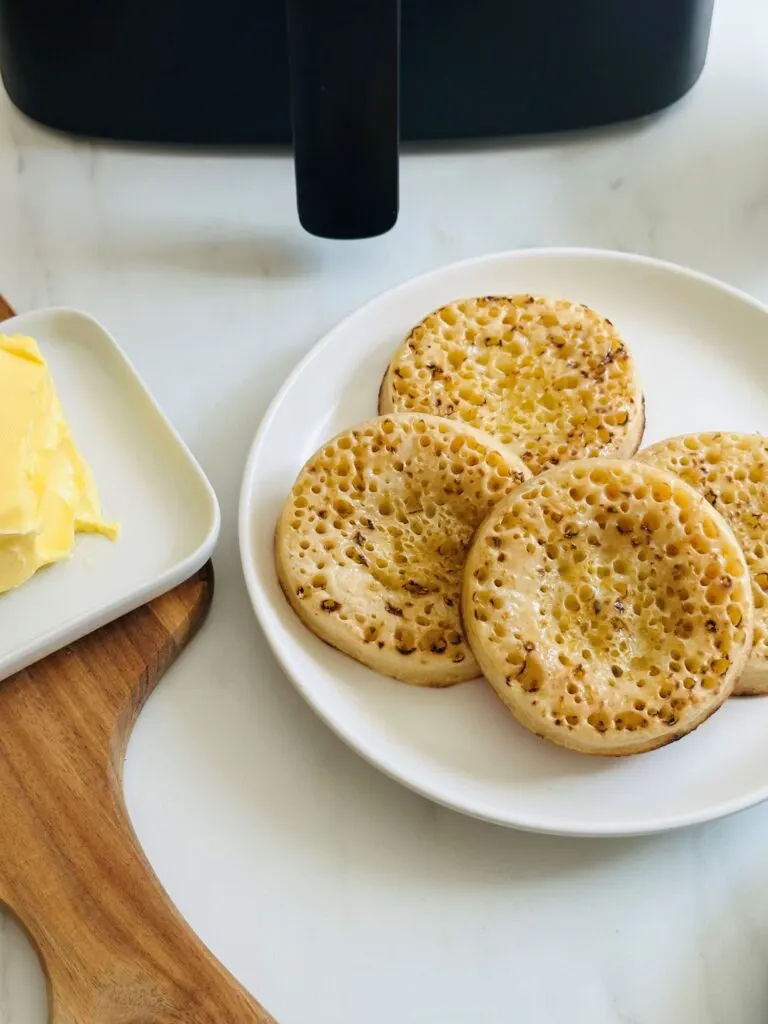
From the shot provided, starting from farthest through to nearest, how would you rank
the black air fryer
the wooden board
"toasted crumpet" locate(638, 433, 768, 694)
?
the black air fryer → "toasted crumpet" locate(638, 433, 768, 694) → the wooden board

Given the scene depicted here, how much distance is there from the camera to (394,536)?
76 centimetres

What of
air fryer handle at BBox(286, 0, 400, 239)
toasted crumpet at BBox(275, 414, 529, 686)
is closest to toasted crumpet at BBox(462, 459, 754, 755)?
toasted crumpet at BBox(275, 414, 529, 686)

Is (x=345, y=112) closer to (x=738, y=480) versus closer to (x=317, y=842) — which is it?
(x=738, y=480)

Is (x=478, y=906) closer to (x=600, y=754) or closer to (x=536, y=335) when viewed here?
(x=600, y=754)

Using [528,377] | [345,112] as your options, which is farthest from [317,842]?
[345,112]

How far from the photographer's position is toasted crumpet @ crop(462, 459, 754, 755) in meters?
0.68

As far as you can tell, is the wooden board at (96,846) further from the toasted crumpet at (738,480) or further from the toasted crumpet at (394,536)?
the toasted crumpet at (738,480)

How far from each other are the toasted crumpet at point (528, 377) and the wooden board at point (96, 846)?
238 millimetres

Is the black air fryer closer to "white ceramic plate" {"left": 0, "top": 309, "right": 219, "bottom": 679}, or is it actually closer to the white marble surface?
the white marble surface

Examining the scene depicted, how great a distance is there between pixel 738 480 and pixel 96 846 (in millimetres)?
502

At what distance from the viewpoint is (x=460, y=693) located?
0.73m

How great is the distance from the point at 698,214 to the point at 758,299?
145 millimetres

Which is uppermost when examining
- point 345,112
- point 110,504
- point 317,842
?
point 345,112

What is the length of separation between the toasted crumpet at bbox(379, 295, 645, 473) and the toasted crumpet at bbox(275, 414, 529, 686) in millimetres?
47
